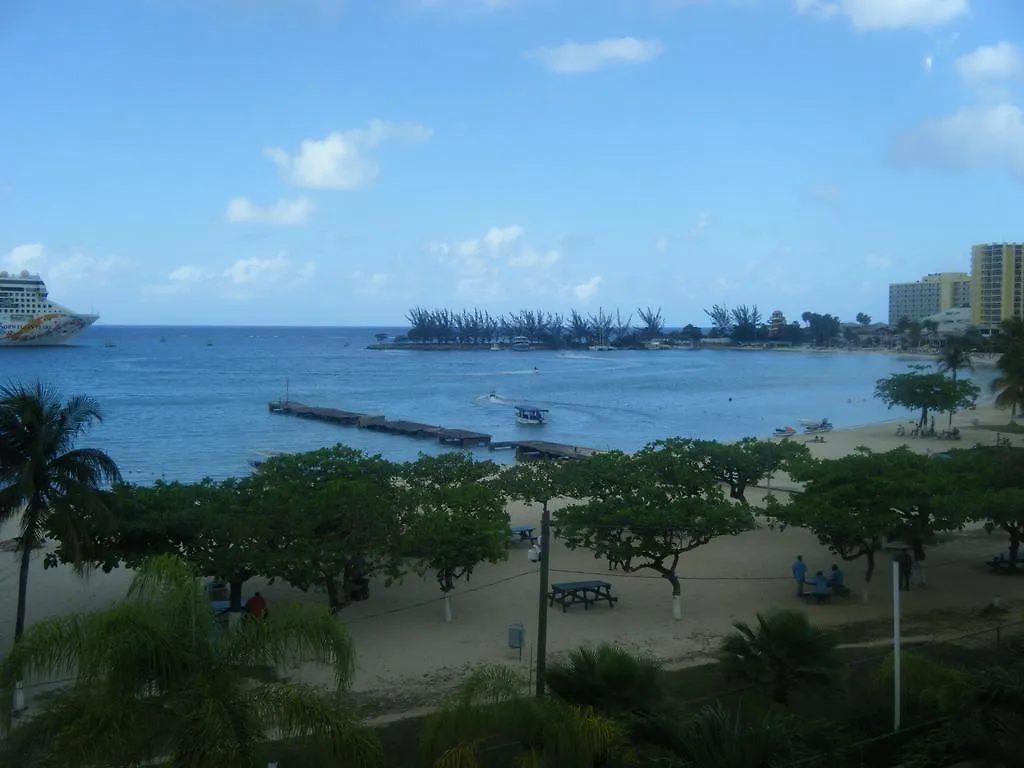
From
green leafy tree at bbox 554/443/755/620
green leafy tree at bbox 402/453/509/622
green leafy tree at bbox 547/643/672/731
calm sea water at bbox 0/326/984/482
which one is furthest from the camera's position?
calm sea water at bbox 0/326/984/482

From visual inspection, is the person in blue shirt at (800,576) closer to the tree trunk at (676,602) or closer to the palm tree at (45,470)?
the tree trunk at (676,602)

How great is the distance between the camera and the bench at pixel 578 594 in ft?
54.9

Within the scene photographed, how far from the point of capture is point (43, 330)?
147m

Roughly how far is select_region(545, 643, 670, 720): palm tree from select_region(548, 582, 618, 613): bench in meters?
7.79

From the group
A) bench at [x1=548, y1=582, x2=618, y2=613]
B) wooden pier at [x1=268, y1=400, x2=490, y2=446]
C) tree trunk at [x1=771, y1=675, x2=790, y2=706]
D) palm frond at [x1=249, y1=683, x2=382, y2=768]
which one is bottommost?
wooden pier at [x1=268, y1=400, x2=490, y2=446]

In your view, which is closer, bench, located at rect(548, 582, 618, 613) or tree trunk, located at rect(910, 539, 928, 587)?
bench, located at rect(548, 582, 618, 613)

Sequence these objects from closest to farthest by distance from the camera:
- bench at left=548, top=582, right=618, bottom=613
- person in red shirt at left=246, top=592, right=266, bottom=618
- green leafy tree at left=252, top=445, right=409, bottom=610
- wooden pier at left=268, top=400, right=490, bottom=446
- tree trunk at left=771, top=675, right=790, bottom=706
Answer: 1. tree trunk at left=771, top=675, right=790, bottom=706
2. green leafy tree at left=252, top=445, right=409, bottom=610
3. person in red shirt at left=246, top=592, right=266, bottom=618
4. bench at left=548, top=582, right=618, bottom=613
5. wooden pier at left=268, top=400, right=490, bottom=446

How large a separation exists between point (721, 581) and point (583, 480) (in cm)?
353

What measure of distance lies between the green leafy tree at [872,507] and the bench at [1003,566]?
196 cm

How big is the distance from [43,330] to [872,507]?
5996 inches

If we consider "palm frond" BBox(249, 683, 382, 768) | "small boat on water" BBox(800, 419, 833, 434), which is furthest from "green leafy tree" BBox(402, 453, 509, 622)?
"small boat on water" BBox(800, 419, 833, 434)

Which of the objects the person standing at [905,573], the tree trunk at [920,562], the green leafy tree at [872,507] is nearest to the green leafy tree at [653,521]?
the green leafy tree at [872,507]

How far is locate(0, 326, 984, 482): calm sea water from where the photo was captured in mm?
55312

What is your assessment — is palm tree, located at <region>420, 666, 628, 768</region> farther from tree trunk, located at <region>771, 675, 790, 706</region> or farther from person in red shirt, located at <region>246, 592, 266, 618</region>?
person in red shirt, located at <region>246, 592, 266, 618</region>
